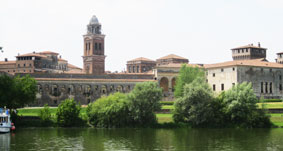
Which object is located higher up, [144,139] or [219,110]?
[219,110]

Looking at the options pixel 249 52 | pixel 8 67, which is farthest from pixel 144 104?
pixel 8 67

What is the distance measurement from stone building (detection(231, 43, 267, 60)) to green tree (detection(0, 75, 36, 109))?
55.8 meters

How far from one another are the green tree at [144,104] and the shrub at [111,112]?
0.84 meters

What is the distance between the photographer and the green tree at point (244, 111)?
52.8 metres

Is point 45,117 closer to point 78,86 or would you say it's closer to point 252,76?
point 78,86

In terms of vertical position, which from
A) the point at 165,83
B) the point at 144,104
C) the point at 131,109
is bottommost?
the point at 131,109

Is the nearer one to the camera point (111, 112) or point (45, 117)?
point (111, 112)

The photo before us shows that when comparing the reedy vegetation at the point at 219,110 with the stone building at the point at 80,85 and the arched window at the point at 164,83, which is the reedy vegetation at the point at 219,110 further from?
the arched window at the point at 164,83

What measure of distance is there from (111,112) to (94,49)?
1765 inches

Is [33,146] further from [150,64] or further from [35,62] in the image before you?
[150,64]

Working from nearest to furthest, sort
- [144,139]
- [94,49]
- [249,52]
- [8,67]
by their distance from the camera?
1. [144,139]
2. [94,49]
3. [249,52]
4. [8,67]

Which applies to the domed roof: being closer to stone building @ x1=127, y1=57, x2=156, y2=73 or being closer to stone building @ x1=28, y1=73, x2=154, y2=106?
stone building @ x1=28, y1=73, x2=154, y2=106

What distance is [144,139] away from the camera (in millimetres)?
42344

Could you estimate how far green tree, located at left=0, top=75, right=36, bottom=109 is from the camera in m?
54.9
